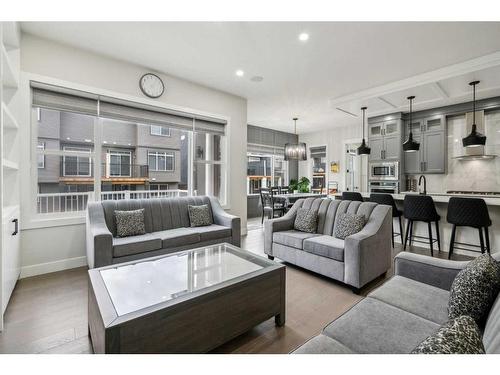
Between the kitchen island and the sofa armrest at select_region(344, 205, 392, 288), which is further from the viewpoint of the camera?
the kitchen island

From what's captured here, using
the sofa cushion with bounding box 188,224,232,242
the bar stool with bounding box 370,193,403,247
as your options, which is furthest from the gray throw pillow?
the sofa cushion with bounding box 188,224,232,242

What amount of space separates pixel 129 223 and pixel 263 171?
17.6 feet

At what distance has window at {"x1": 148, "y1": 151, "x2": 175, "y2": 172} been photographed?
515 centimetres

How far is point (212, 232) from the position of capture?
3537 millimetres

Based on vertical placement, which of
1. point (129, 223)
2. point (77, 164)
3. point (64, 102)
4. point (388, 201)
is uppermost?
point (64, 102)

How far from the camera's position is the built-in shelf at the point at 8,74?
2.22m

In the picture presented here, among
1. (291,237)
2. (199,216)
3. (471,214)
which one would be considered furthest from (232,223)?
(471,214)

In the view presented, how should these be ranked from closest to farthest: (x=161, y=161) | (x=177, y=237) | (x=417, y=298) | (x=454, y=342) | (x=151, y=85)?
1. (x=454, y=342)
2. (x=417, y=298)
3. (x=177, y=237)
4. (x=151, y=85)
5. (x=161, y=161)

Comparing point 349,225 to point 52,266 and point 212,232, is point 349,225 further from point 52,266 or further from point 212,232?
point 52,266

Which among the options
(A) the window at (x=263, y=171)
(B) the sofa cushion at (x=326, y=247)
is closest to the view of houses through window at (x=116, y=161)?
(B) the sofa cushion at (x=326, y=247)

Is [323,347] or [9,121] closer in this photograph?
[323,347]

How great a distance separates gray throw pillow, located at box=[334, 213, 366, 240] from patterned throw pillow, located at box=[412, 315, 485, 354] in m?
2.05

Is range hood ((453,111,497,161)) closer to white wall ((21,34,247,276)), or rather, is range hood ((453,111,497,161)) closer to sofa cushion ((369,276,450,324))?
sofa cushion ((369,276,450,324))

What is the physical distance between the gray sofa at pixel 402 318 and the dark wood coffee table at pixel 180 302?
2.10 ft
